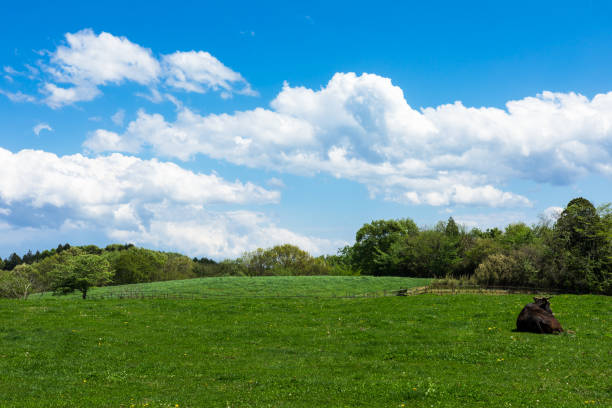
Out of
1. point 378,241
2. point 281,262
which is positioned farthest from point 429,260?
point 281,262

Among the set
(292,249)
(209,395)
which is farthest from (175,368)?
(292,249)

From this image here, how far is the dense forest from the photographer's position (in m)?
54.5

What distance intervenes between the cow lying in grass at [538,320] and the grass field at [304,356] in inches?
37.0

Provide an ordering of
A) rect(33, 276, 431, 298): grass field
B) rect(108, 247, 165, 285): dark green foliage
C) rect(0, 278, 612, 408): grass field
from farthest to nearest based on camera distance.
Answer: rect(108, 247, 165, 285): dark green foliage, rect(33, 276, 431, 298): grass field, rect(0, 278, 612, 408): grass field

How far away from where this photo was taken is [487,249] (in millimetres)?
85250

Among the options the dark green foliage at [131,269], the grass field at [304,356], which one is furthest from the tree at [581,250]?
the dark green foliage at [131,269]

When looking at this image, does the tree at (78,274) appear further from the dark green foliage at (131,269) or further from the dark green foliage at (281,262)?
the dark green foliage at (281,262)

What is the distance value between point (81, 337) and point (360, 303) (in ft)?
84.7

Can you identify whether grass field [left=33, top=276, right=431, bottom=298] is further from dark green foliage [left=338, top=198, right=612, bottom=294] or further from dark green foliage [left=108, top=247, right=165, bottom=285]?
dark green foliage [left=108, top=247, right=165, bottom=285]

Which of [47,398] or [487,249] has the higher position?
[487,249]

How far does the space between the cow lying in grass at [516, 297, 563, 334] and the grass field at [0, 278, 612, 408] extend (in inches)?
37.0

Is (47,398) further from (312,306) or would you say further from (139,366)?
(312,306)

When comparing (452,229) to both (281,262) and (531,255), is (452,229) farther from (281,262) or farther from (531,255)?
(281,262)

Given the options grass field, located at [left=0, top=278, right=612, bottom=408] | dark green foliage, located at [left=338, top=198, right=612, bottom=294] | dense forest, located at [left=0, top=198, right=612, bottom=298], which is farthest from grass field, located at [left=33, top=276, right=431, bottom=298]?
grass field, located at [left=0, top=278, right=612, bottom=408]
